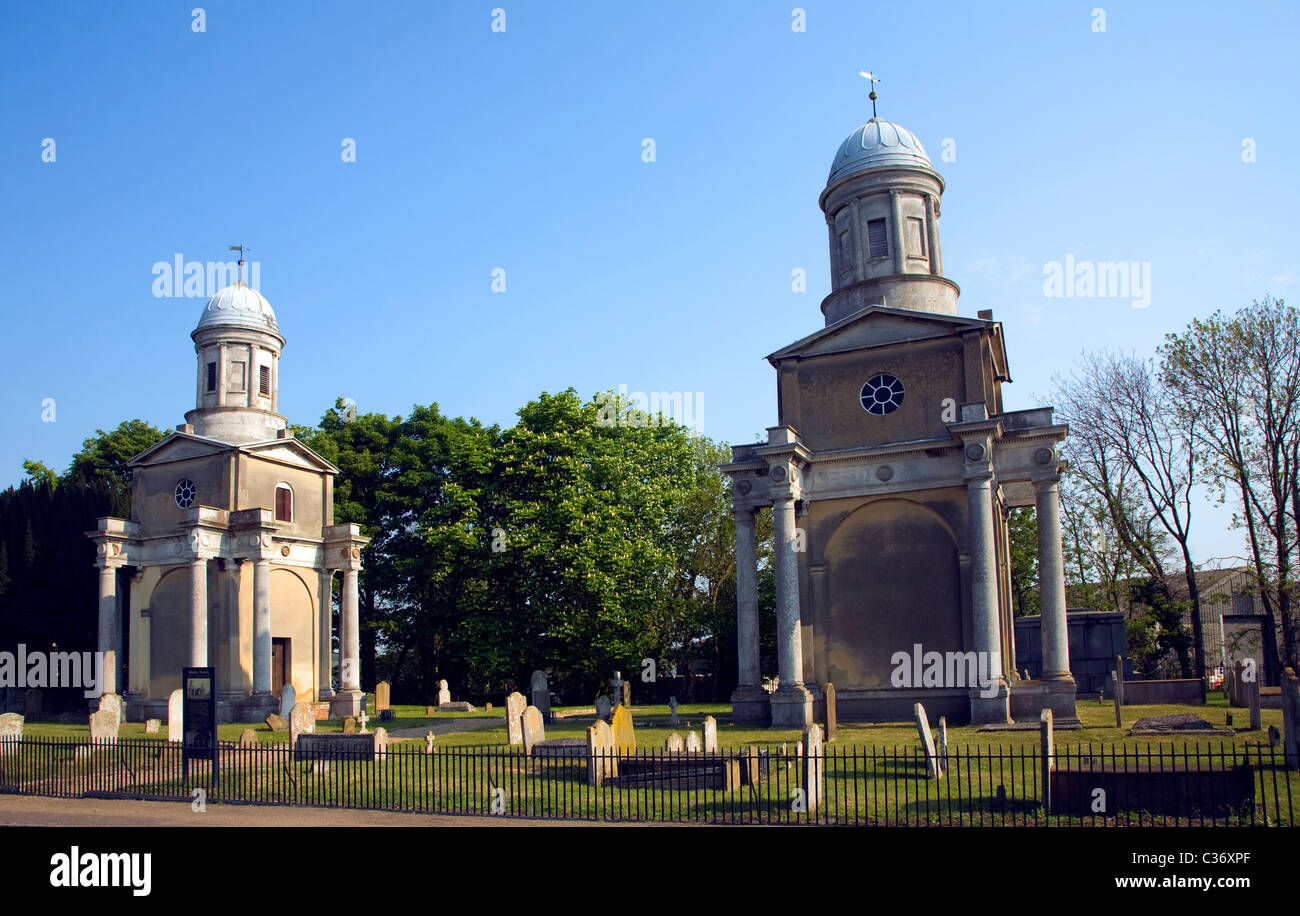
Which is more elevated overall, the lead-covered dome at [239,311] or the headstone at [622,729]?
the lead-covered dome at [239,311]

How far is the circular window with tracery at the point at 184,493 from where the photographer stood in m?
39.2

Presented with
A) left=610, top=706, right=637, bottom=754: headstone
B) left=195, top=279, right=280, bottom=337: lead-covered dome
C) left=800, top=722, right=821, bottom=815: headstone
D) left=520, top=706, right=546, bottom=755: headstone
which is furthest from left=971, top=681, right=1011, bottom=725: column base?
left=195, top=279, right=280, bottom=337: lead-covered dome

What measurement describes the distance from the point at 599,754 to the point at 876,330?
53.1ft

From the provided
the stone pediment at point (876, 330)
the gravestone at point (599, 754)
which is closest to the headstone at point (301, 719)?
the gravestone at point (599, 754)

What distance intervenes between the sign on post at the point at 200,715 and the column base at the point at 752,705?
557 inches

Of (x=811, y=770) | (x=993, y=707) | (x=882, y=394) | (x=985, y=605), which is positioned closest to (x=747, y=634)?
(x=985, y=605)

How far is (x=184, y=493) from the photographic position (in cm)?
3938

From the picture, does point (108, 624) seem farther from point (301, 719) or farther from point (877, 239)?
point (877, 239)

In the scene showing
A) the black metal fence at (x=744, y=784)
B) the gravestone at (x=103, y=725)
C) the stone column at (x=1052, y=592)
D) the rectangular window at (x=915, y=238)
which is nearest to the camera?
the black metal fence at (x=744, y=784)

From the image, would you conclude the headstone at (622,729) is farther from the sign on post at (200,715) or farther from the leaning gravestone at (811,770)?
the sign on post at (200,715)

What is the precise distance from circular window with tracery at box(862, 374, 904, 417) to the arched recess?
2.67m
